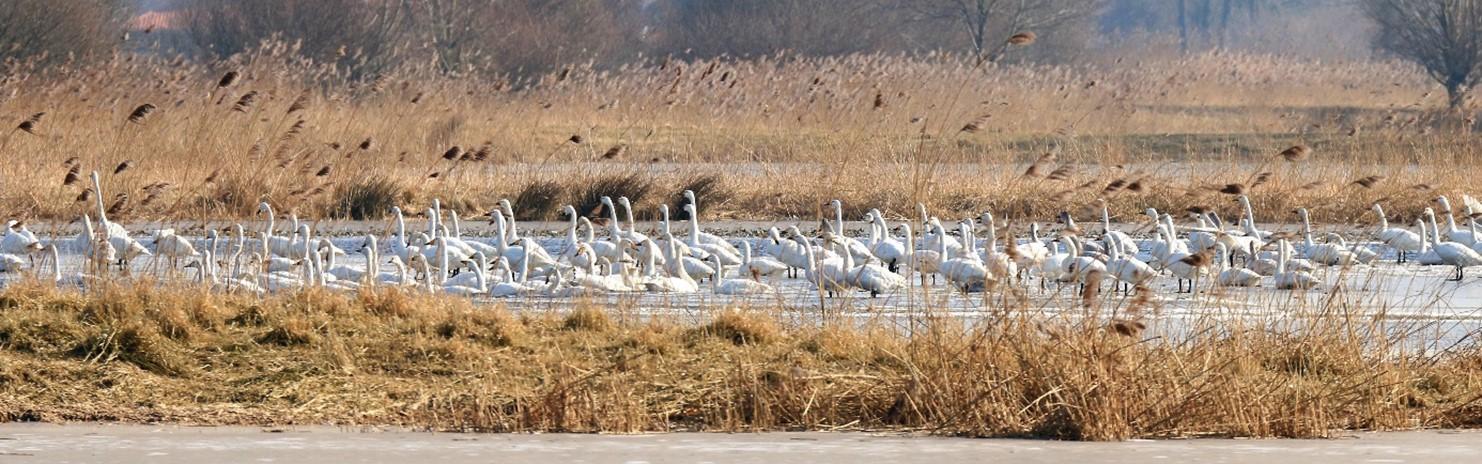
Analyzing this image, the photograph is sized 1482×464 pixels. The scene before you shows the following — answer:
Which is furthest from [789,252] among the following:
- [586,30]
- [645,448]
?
[586,30]

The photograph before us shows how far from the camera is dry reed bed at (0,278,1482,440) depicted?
6879 millimetres

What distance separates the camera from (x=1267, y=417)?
680 cm

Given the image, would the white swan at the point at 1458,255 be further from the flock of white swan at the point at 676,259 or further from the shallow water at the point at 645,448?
the shallow water at the point at 645,448

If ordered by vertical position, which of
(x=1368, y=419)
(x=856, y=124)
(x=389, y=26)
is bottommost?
(x=1368, y=419)

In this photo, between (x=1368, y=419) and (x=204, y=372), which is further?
(x=204, y=372)

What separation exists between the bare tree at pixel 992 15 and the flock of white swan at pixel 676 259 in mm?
33433

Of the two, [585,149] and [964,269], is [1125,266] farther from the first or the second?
[585,149]

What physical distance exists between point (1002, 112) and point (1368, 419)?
1675 cm

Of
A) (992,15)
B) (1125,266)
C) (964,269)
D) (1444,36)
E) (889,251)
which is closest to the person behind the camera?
(964,269)

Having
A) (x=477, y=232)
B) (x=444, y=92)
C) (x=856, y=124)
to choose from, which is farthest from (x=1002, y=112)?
(x=477, y=232)

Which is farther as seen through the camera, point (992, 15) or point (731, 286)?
point (992, 15)

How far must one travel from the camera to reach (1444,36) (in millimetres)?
35656

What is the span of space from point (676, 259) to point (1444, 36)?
89.1ft

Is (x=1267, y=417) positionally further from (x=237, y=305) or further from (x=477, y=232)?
(x=477, y=232)
